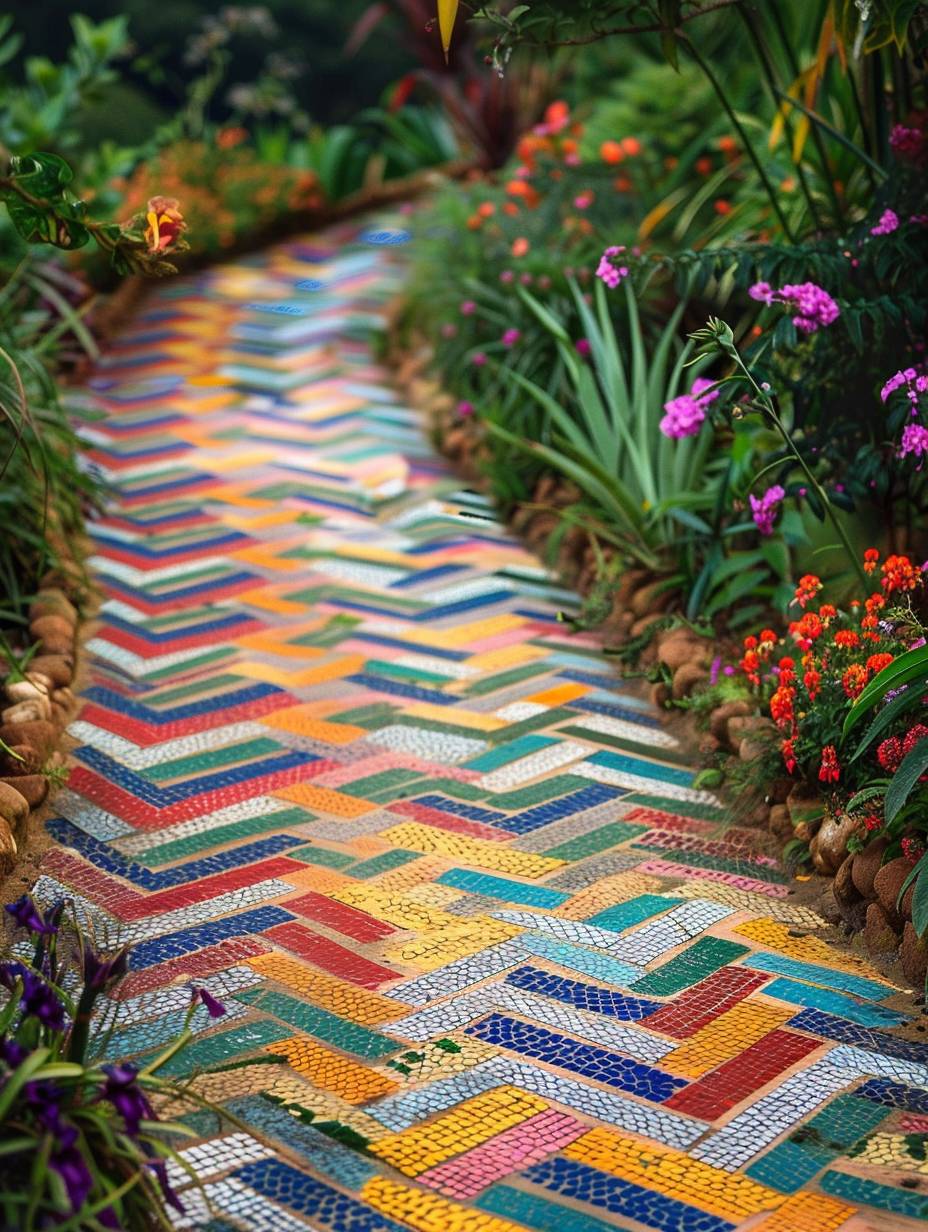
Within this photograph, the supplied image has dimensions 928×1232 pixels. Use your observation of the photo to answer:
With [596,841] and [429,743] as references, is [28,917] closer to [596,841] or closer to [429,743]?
[596,841]

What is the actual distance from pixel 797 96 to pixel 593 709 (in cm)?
169

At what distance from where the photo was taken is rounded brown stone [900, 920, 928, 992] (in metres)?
2.38

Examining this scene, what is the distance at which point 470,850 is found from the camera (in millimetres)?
2838

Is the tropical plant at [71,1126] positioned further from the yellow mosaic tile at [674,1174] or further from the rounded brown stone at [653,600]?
→ the rounded brown stone at [653,600]

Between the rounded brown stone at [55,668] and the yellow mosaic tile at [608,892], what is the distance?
4.46ft

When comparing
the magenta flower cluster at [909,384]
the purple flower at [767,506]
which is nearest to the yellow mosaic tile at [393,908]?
the purple flower at [767,506]

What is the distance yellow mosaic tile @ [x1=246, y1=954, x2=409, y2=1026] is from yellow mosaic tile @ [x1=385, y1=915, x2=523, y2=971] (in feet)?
0.38

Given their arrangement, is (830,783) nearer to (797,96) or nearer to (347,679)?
(347,679)

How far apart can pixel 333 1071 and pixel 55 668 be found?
1.53 metres

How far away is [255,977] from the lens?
239 centimetres

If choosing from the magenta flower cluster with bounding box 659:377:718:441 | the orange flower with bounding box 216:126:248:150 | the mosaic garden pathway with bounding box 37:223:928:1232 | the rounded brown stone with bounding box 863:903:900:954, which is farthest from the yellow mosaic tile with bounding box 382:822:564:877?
the orange flower with bounding box 216:126:248:150

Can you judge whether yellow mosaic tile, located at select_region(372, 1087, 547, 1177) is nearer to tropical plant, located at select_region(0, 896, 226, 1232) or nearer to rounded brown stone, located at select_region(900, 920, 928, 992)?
tropical plant, located at select_region(0, 896, 226, 1232)

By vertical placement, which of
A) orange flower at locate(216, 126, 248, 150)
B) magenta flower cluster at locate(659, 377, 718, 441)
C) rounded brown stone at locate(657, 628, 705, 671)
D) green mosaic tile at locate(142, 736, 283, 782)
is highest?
orange flower at locate(216, 126, 248, 150)

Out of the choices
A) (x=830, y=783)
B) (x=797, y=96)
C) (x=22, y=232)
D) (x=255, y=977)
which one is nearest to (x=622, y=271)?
(x=797, y=96)
